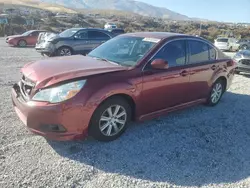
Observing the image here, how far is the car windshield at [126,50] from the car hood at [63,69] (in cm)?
27

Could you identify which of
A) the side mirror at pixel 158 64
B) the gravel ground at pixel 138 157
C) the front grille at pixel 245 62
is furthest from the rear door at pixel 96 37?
the side mirror at pixel 158 64

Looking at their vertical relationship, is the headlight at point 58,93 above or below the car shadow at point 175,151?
above

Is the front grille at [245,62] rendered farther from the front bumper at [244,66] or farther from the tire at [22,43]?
the tire at [22,43]

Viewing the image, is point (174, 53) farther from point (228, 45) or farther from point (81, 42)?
point (228, 45)

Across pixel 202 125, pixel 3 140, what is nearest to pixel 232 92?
pixel 202 125

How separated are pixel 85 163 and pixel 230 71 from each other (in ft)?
15.2

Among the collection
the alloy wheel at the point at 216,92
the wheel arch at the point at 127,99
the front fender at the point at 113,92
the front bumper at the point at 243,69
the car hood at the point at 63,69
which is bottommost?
the front bumper at the point at 243,69

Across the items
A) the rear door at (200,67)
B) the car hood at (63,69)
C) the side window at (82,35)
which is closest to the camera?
the car hood at (63,69)

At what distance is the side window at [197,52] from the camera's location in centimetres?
512

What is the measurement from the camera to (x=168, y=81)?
14.9 feet

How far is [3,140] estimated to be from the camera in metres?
3.81

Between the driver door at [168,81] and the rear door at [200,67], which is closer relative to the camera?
the driver door at [168,81]

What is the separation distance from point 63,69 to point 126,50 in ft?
4.43

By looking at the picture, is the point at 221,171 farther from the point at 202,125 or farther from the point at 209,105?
the point at 209,105
